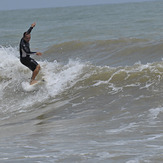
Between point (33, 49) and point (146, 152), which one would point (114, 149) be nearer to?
point (146, 152)

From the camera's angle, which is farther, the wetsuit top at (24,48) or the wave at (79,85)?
the wetsuit top at (24,48)

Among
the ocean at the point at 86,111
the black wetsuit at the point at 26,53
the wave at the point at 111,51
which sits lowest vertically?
the ocean at the point at 86,111

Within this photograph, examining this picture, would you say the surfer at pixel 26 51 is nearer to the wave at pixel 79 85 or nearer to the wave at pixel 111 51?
the wave at pixel 79 85

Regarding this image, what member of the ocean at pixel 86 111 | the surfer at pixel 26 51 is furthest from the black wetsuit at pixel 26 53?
the ocean at pixel 86 111

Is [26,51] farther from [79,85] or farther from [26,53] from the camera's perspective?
[79,85]

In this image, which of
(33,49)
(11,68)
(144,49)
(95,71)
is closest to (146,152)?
(95,71)

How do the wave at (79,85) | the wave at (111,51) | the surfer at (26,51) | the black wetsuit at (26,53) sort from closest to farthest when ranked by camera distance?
the wave at (79,85) → the surfer at (26,51) → the black wetsuit at (26,53) → the wave at (111,51)

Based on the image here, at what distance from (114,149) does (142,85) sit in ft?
15.0

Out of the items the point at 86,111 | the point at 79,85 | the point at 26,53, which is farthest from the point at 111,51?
the point at 86,111

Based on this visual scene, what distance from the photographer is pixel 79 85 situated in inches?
383

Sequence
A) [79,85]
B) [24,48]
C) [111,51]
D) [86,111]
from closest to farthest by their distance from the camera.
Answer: [86,111]
[24,48]
[79,85]
[111,51]

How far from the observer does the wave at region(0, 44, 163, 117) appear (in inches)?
342

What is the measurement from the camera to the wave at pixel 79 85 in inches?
342

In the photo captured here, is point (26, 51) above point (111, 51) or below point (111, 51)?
below
